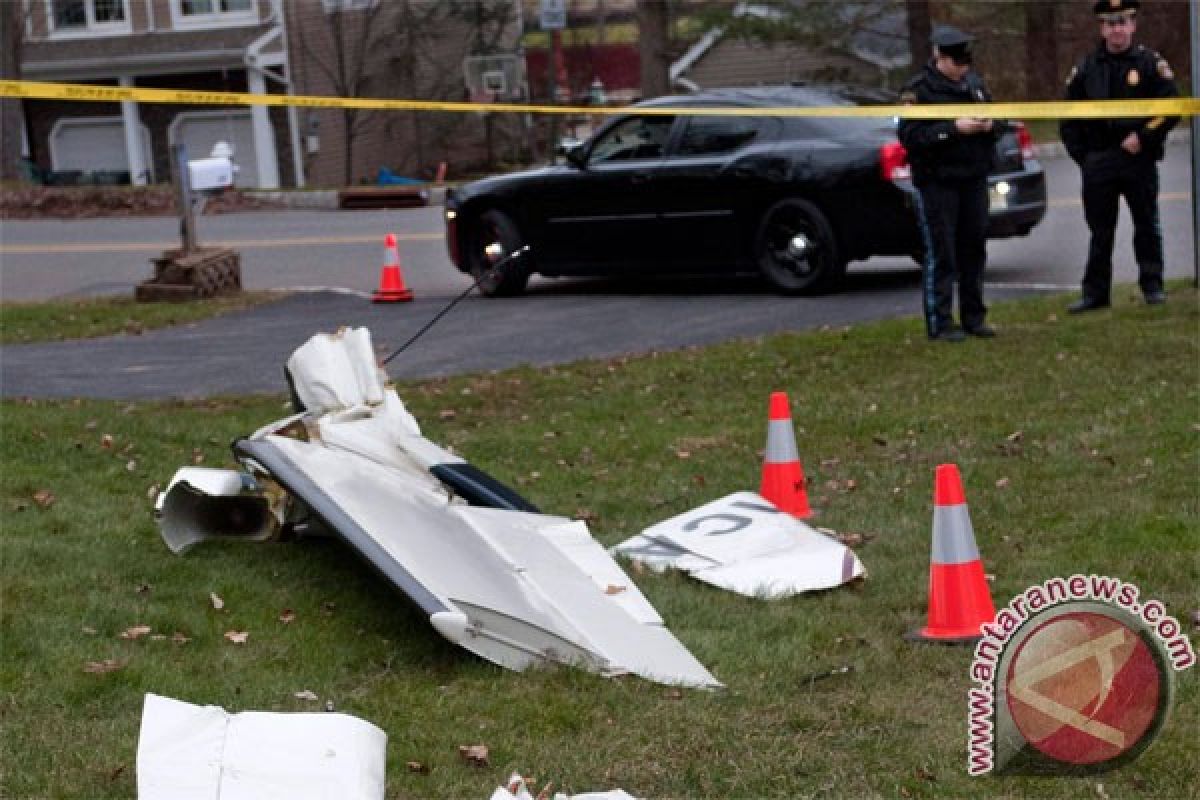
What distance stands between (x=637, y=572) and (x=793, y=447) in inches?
43.4

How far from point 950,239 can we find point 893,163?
8.79ft

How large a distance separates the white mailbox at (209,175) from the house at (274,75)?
2019 cm

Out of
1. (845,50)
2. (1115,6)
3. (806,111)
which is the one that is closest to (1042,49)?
(845,50)

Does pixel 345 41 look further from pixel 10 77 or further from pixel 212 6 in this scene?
pixel 10 77

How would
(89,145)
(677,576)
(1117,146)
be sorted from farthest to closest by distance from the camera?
(89,145)
(1117,146)
(677,576)

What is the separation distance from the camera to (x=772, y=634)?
6035 mm

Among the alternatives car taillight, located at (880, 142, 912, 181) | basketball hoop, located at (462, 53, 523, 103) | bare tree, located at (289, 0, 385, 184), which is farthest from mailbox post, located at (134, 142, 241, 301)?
bare tree, located at (289, 0, 385, 184)

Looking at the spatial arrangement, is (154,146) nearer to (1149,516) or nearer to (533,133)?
(533,133)

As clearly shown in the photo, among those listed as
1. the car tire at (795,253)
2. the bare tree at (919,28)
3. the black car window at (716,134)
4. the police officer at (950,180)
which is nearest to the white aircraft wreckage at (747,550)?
the police officer at (950,180)

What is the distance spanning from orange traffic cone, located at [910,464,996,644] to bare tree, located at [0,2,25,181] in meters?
32.2

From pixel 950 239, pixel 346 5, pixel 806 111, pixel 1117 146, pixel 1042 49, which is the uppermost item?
pixel 346 5

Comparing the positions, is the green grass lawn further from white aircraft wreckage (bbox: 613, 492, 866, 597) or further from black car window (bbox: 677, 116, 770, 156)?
black car window (bbox: 677, 116, 770, 156)

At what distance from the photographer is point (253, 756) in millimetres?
4258

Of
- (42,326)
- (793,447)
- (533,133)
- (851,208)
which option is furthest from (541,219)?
(533,133)
